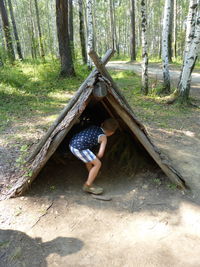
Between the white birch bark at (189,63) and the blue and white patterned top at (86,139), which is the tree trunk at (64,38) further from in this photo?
the blue and white patterned top at (86,139)

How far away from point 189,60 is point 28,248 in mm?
7547

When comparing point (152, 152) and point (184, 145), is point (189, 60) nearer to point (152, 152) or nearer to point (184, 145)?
point (184, 145)

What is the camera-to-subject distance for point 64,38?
1123cm

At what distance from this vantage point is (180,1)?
31.5 m

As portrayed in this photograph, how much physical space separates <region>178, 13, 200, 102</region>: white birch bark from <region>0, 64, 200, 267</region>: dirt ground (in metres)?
4.53

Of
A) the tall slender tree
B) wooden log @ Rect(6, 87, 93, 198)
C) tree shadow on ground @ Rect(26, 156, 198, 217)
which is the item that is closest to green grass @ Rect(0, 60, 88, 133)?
tree shadow on ground @ Rect(26, 156, 198, 217)

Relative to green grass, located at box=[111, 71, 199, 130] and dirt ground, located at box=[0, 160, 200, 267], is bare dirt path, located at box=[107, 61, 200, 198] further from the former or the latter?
dirt ground, located at box=[0, 160, 200, 267]

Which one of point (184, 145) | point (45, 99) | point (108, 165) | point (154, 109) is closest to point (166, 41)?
point (154, 109)

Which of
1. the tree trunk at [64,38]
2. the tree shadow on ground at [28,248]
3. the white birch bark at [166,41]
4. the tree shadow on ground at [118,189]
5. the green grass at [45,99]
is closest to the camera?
the tree shadow on ground at [28,248]

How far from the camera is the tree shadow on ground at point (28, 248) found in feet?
8.92

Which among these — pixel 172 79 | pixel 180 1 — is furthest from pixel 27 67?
pixel 180 1

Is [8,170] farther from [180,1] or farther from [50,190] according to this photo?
[180,1]

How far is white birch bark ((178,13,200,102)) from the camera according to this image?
785 centimetres

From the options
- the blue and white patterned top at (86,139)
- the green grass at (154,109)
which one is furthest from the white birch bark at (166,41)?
the blue and white patterned top at (86,139)
